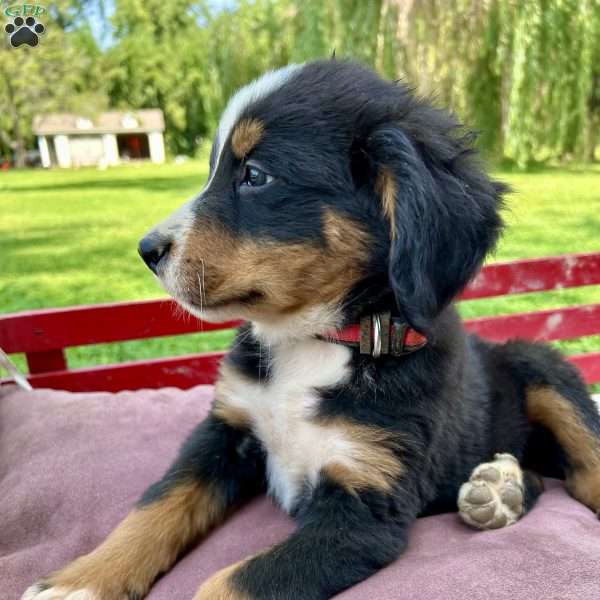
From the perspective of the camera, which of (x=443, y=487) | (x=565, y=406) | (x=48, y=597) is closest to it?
(x=48, y=597)

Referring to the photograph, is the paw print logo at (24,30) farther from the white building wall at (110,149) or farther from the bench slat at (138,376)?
the white building wall at (110,149)

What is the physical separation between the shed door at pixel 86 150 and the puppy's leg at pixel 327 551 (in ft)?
23.3

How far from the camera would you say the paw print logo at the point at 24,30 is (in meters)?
2.54

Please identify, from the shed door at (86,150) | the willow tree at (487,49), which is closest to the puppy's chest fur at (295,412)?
the willow tree at (487,49)

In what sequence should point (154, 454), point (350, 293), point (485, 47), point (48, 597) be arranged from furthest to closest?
point (485, 47), point (154, 454), point (350, 293), point (48, 597)

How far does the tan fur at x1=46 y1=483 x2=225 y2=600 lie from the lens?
6.20 ft

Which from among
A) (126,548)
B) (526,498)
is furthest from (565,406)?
Result: (126,548)

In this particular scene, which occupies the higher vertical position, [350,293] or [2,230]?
[350,293]

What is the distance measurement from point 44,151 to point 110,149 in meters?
2.69

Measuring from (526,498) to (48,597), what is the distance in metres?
1.56

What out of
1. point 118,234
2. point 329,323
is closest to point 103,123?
point 118,234

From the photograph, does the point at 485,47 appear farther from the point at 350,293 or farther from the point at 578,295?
the point at 350,293

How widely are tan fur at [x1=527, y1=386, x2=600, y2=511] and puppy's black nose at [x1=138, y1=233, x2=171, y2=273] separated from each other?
152 cm

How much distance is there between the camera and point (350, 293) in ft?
6.50
